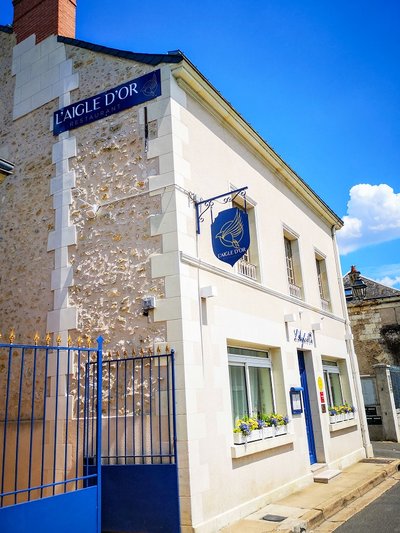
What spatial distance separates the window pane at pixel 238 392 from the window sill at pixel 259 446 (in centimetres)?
44

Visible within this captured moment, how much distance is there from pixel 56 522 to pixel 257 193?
619cm

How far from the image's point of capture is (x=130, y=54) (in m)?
7.06

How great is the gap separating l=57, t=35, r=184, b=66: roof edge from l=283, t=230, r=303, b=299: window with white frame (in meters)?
4.46

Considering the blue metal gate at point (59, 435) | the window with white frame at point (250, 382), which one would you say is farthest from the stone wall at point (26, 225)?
the window with white frame at point (250, 382)

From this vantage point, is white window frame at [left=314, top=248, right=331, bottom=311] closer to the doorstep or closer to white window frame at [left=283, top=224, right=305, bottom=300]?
white window frame at [left=283, top=224, right=305, bottom=300]

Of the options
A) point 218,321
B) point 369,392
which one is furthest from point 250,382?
point 369,392

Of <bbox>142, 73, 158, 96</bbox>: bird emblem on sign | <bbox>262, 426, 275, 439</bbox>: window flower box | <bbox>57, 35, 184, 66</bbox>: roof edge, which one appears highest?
<bbox>57, 35, 184, 66</bbox>: roof edge

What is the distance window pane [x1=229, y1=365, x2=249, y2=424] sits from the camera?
6844mm

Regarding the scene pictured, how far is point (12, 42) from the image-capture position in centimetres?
885

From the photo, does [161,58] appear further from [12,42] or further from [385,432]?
[385,432]

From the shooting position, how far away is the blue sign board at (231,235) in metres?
6.09

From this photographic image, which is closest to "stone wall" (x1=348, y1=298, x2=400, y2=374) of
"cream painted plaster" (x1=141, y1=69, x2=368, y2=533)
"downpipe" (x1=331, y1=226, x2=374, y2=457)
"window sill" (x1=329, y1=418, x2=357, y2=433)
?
"downpipe" (x1=331, y1=226, x2=374, y2=457)

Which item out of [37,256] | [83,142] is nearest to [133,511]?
[37,256]

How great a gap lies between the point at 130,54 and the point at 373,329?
16.0 meters
